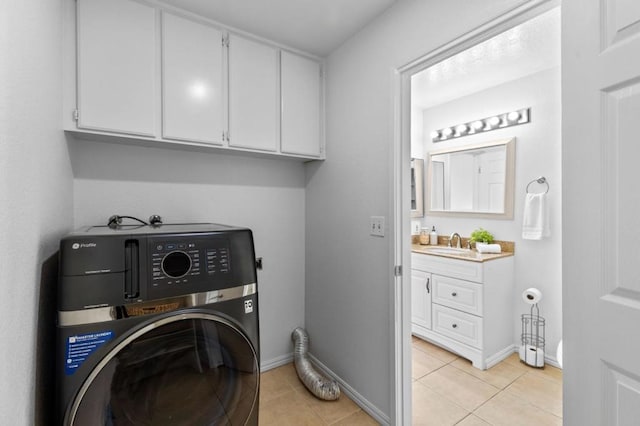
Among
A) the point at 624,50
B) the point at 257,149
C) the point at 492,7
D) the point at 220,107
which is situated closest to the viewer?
the point at 624,50

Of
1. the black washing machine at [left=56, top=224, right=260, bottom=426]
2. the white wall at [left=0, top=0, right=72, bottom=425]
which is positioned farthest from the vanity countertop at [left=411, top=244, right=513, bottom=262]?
the white wall at [left=0, top=0, right=72, bottom=425]

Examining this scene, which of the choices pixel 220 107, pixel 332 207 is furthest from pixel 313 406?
pixel 220 107

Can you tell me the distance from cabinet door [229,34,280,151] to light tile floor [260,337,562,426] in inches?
65.6

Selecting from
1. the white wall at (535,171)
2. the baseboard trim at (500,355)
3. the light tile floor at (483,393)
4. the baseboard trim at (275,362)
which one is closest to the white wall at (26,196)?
the baseboard trim at (275,362)

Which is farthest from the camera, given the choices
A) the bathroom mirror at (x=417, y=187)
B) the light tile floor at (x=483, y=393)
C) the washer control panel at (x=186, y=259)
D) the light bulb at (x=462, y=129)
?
the bathroom mirror at (x=417, y=187)

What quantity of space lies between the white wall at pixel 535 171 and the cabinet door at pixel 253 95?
219 cm

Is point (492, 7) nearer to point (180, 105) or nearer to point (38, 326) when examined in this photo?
point (180, 105)

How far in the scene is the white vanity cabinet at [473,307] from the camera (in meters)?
2.38

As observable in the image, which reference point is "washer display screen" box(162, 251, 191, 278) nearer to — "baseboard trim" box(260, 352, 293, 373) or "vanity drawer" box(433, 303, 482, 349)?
"baseboard trim" box(260, 352, 293, 373)

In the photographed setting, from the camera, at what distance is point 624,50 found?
0.78 m

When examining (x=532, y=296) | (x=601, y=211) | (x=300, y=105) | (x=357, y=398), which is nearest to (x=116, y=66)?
(x=300, y=105)

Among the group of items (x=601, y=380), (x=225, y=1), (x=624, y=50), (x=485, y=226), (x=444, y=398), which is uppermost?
(x=225, y=1)

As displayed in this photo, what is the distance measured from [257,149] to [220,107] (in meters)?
0.33

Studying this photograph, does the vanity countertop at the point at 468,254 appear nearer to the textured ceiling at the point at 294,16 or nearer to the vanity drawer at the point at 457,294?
the vanity drawer at the point at 457,294
